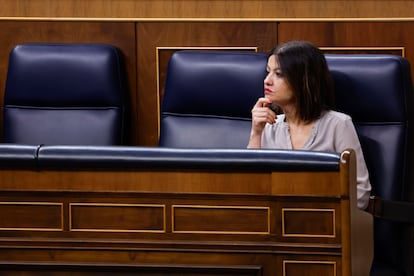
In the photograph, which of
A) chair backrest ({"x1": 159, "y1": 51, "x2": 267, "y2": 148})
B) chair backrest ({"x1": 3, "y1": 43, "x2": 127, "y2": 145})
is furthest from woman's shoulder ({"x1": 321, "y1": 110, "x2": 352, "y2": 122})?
chair backrest ({"x1": 3, "y1": 43, "x2": 127, "y2": 145})

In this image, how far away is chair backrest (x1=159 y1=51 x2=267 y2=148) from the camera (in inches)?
60.3

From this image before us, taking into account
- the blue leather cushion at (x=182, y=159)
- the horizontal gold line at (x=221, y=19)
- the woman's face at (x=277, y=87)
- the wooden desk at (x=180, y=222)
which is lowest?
the wooden desk at (x=180, y=222)

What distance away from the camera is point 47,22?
1.71m

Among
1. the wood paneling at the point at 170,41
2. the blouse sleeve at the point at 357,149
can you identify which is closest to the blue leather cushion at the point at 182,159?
the blouse sleeve at the point at 357,149

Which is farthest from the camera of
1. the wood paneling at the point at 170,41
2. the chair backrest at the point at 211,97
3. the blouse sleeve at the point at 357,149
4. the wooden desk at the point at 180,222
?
the wood paneling at the point at 170,41

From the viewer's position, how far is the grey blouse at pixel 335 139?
1.34 m

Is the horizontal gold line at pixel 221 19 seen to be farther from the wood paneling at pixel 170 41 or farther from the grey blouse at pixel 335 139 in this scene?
the grey blouse at pixel 335 139

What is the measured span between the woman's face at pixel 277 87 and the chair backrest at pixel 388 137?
3.4 inches

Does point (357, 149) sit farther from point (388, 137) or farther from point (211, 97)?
point (211, 97)

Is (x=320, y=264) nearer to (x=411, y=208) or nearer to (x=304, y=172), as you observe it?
(x=304, y=172)

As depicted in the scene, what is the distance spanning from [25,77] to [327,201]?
2.39 ft

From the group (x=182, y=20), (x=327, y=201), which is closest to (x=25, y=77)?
(x=182, y=20)

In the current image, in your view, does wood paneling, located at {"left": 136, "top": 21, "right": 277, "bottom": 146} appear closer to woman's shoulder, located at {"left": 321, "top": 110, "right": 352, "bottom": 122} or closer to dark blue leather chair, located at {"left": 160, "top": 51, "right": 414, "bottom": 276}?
dark blue leather chair, located at {"left": 160, "top": 51, "right": 414, "bottom": 276}

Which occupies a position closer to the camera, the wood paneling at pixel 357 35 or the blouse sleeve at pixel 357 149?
the blouse sleeve at pixel 357 149
